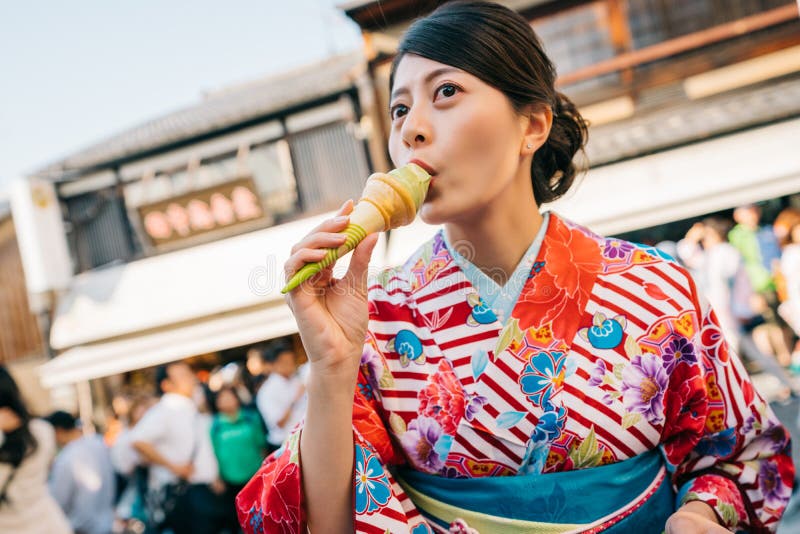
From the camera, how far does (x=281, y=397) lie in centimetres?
490

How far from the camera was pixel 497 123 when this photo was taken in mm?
1397

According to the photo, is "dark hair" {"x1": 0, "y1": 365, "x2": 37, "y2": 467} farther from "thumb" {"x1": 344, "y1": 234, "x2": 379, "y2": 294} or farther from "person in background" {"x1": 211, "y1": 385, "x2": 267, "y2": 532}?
"thumb" {"x1": 344, "y1": 234, "x2": 379, "y2": 294}

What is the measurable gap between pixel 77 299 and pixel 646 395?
11.4 metres

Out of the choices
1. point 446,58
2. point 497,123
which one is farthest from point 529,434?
point 446,58

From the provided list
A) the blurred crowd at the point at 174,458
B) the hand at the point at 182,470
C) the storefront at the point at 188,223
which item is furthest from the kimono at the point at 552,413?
the storefront at the point at 188,223

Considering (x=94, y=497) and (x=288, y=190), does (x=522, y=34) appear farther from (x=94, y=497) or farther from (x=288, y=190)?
(x=288, y=190)

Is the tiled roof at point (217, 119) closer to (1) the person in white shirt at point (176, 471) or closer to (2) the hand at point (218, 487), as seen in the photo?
(1) the person in white shirt at point (176, 471)

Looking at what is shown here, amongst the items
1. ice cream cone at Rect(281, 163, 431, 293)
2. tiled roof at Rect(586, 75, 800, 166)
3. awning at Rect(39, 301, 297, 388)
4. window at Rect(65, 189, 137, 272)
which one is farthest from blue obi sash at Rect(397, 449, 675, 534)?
window at Rect(65, 189, 137, 272)

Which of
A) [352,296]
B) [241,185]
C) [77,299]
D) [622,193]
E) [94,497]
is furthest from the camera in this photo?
[77,299]

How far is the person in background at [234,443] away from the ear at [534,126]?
12.6 ft

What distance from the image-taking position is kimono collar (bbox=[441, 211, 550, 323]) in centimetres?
150

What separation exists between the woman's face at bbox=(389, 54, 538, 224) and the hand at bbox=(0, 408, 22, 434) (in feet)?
10.6

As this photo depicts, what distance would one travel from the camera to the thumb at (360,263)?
123 centimetres

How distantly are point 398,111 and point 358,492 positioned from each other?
2.96 ft
